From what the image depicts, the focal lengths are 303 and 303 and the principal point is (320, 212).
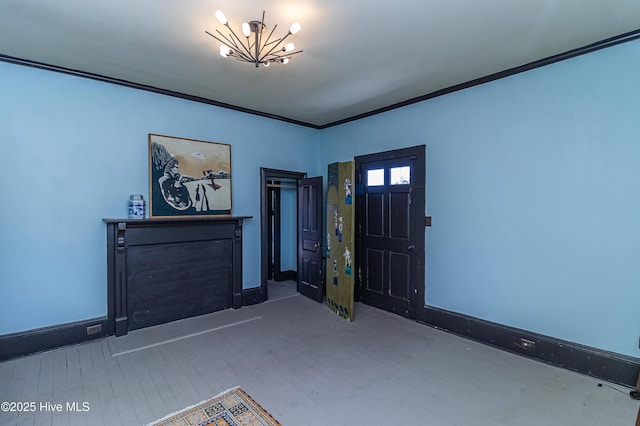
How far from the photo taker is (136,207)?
3775 millimetres

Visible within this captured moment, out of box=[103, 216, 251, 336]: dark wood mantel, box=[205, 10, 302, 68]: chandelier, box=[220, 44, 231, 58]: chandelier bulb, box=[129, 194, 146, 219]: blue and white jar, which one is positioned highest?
box=[205, 10, 302, 68]: chandelier

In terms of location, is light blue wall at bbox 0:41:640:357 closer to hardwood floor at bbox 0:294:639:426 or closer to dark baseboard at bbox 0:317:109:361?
dark baseboard at bbox 0:317:109:361

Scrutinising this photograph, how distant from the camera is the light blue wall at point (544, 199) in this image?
8.96ft

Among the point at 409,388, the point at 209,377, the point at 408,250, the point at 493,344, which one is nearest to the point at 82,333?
the point at 209,377

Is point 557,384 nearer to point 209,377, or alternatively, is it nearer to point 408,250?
point 408,250

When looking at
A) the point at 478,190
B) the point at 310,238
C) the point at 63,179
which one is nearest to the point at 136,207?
the point at 63,179

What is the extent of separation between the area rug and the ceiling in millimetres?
3094

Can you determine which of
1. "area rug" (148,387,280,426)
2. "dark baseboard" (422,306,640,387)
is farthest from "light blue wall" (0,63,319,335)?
"dark baseboard" (422,306,640,387)

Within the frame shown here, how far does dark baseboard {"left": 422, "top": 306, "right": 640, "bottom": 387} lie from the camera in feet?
8.83

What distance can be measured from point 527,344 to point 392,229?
207cm

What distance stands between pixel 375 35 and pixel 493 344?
11.5 feet

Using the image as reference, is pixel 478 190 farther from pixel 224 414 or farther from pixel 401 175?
pixel 224 414

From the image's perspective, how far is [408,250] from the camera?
4.34m

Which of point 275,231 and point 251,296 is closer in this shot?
point 251,296
